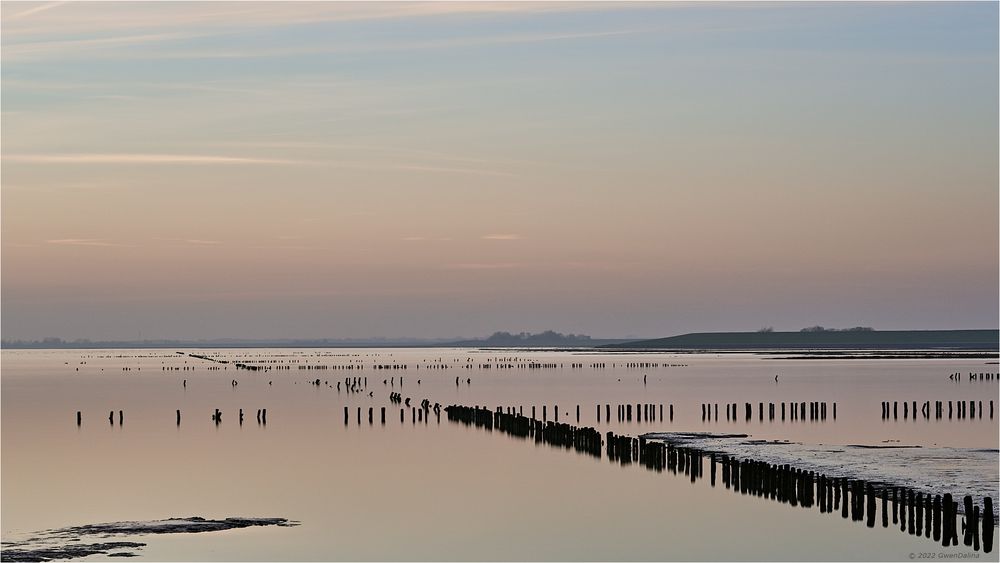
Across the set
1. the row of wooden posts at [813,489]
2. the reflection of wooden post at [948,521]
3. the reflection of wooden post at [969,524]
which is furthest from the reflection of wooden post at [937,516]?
the reflection of wooden post at [969,524]

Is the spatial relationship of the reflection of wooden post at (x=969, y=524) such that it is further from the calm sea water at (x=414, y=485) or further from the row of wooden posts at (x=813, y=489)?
the calm sea water at (x=414, y=485)

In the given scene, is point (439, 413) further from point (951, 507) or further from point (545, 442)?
point (951, 507)

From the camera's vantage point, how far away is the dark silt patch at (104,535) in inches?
1158

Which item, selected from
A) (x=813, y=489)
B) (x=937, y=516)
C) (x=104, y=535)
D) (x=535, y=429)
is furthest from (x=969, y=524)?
(x=535, y=429)

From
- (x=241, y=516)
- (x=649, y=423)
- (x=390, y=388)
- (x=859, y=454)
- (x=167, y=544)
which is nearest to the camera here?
(x=167, y=544)

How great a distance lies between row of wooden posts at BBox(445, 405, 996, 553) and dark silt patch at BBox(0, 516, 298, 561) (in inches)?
551

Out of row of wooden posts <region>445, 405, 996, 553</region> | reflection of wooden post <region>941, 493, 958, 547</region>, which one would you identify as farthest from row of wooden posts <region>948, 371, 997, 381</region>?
reflection of wooden post <region>941, 493, 958, 547</region>

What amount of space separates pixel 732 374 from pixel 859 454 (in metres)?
91.5

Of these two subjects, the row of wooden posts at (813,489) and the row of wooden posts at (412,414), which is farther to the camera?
the row of wooden posts at (412,414)

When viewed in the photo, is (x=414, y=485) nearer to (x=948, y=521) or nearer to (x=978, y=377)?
(x=948, y=521)

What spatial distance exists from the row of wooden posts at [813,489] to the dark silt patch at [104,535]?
14.0 meters

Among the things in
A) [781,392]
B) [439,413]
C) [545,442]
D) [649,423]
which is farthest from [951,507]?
[781,392]

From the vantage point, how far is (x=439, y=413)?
253 ft

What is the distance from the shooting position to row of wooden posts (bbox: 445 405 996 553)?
28906 mm
